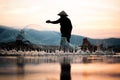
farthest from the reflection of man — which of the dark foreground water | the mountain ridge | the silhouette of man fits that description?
the mountain ridge

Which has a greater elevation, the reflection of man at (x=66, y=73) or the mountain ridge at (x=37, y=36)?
the mountain ridge at (x=37, y=36)

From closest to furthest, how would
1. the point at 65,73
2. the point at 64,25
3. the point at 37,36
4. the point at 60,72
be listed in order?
the point at 65,73, the point at 60,72, the point at 64,25, the point at 37,36

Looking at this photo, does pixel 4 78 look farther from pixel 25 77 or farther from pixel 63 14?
pixel 63 14

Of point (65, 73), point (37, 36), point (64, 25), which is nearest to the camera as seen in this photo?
point (65, 73)

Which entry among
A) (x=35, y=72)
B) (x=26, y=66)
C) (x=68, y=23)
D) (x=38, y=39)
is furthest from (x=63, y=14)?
(x=35, y=72)

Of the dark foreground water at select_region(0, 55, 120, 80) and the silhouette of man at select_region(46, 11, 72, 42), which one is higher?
the silhouette of man at select_region(46, 11, 72, 42)

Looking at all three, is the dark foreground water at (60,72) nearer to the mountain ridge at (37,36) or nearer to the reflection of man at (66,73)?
the reflection of man at (66,73)

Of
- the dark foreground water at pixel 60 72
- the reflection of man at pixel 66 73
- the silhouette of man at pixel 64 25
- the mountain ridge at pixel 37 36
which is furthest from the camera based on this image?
the mountain ridge at pixel 37 36

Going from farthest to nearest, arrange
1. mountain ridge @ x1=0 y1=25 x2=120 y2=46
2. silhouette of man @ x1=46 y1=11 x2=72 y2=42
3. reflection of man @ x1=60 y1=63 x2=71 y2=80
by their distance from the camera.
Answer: mountain ridge @ x1=0 y1=25 x2=120 y2=46
silhouette of man @ x1=46 y1=11 x2=72 y2=42
reflection of man @ x1=60 y1=63 x2=71 y2=80

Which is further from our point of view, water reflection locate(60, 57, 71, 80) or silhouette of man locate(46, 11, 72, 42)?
silhouette of man locate(46, 11, 72, 42)

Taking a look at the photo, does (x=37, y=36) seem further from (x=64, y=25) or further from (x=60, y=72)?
(x=60, y=72)

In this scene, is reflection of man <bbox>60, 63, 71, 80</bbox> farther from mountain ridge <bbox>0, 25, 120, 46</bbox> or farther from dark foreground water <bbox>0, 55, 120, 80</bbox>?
mountain ridge <bbox>0, 25, 120, 46</bbox>

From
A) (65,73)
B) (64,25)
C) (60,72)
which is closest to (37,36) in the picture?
(64,25)

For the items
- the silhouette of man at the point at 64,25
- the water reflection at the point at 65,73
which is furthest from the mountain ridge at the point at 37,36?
the water reflection at the point at 65,73
